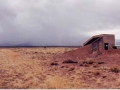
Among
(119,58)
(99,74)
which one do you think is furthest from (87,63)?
(99,74)

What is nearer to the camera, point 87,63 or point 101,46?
point 87,63

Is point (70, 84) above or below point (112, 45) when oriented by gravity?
below

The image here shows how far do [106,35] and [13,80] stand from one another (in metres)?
10.1

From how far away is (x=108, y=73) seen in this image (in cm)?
1262

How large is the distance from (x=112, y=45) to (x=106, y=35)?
3.62ft

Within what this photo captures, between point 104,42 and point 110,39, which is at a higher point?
point 110,39

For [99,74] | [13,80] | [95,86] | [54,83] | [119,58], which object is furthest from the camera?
[119,58]

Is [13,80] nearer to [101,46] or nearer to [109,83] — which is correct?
[109,83]

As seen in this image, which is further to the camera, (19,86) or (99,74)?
(99,74)

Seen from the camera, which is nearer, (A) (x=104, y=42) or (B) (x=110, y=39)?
(A) (x=104, y=42)

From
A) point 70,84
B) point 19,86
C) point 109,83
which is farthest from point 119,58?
point 19,86

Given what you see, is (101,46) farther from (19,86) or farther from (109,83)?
(19,86)

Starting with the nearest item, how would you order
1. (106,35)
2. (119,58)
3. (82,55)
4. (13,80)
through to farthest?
(13,80) → (119,58) → (106,35) → (82,55)

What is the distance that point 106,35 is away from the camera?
746 inches
